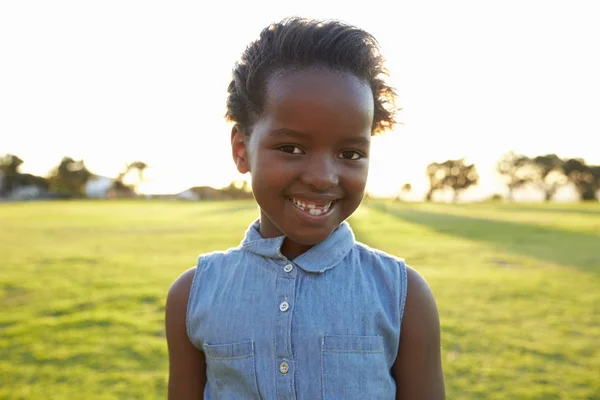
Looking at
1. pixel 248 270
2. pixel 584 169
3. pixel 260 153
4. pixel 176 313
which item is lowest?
pixel 176 313

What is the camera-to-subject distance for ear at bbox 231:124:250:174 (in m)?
1.58

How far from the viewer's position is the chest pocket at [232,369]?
144 centimetres

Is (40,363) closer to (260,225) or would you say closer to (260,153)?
(260,225)

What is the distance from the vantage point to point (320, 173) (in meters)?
1.35

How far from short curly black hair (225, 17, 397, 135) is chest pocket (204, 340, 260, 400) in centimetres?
67

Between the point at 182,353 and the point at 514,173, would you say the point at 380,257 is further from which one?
the point at 514,173

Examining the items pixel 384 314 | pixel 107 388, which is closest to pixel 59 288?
pixel 107 388

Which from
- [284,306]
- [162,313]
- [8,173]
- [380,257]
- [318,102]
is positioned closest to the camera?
[318,102]

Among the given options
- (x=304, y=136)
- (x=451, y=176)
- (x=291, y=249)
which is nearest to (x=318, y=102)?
(x=304, y=136)

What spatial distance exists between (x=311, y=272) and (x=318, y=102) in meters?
0.51

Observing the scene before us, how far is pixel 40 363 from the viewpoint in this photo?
13.4 ft

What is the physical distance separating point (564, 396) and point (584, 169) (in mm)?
58336

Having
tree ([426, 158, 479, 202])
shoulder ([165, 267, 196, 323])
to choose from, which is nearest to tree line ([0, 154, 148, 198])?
tree ([426, 158, 479, 202])

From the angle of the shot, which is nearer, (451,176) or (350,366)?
(350,366)
